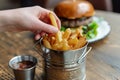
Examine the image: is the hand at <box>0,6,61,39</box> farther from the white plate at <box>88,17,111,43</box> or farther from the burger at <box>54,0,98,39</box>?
the burger at <box>54,0,98,39</box>

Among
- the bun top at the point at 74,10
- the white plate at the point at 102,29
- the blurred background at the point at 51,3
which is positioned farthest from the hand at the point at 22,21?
the blurred background at the point at 51,3

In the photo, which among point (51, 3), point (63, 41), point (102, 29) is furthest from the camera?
point (51, 3)

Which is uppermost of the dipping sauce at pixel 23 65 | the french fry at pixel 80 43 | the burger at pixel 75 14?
the french fry at pixel 80 43

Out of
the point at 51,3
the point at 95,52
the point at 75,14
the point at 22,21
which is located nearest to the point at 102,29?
the point at 75,14

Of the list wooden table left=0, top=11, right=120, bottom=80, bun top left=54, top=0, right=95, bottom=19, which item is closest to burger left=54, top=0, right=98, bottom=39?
bun top left=54, top=0, right=95, bottom=19

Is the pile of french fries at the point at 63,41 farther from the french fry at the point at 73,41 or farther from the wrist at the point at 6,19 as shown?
the wrist at the point at 6,19

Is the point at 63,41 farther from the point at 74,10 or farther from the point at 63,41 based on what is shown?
the point at 74,10
